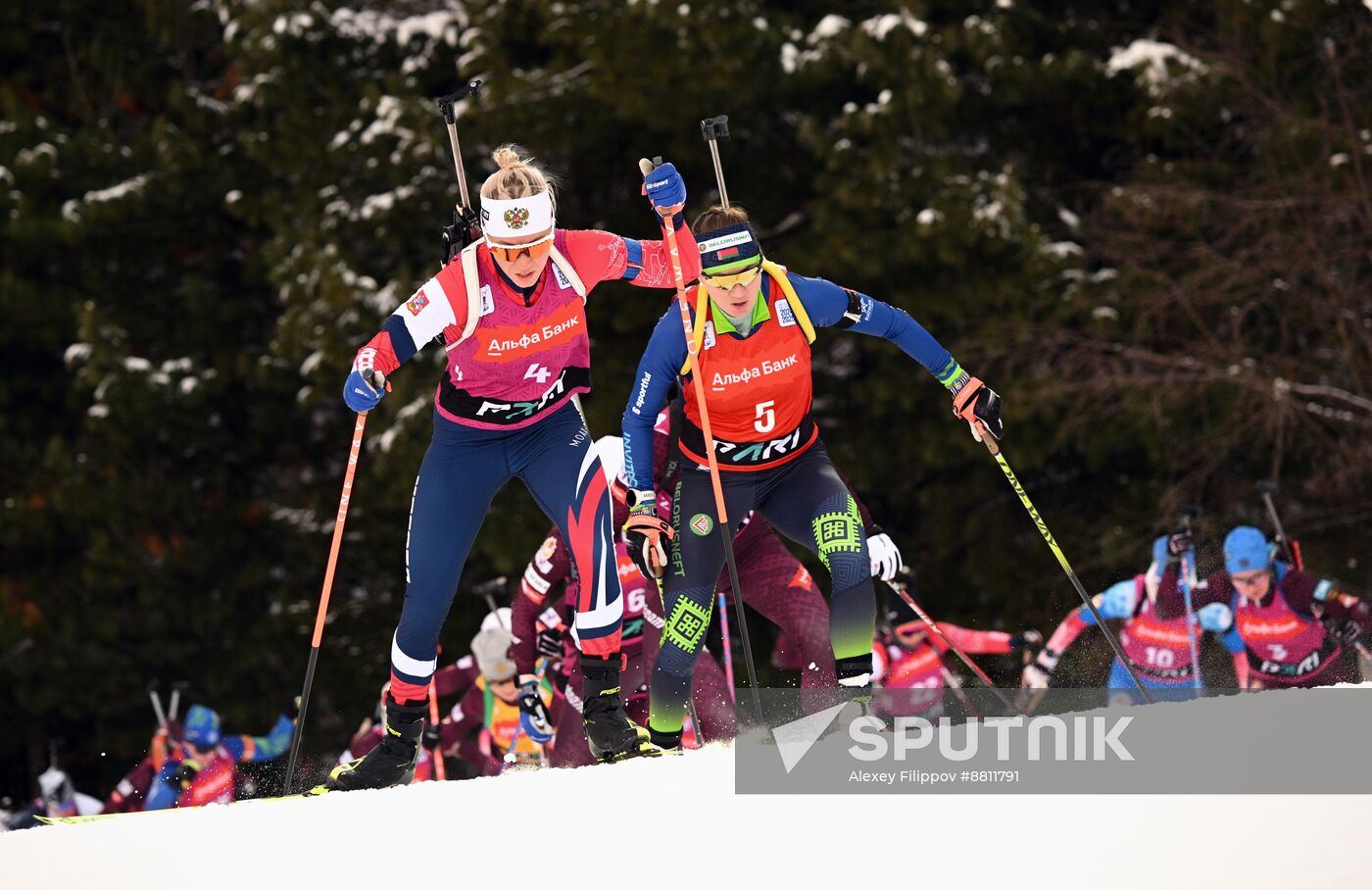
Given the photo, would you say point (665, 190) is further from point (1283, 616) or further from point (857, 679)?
point (1283, 616)

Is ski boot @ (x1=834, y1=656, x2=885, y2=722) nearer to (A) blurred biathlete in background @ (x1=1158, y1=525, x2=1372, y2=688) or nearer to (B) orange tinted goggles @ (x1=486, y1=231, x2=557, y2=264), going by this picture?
(B) orange tinted goggles @ (x1=486, y1=231, x2=557, y2=264)

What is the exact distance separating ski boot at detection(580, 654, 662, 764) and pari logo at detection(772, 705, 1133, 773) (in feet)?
2.23

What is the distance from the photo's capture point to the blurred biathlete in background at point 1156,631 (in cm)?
834

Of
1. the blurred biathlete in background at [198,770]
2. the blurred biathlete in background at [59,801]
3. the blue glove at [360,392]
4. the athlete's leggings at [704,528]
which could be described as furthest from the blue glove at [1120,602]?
the blurred biathlete in background at [59,801]

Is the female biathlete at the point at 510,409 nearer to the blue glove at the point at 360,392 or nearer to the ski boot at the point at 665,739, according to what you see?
the blue glove at the point at 360,392

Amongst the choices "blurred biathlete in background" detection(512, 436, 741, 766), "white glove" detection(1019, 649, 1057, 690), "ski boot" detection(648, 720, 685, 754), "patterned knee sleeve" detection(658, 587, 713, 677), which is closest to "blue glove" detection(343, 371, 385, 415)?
"patterned knee sleeve" detection(658, 587, 713, 677)

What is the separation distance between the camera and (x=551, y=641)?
7.66 metres

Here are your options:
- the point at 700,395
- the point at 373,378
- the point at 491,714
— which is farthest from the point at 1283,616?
the point at 373,378

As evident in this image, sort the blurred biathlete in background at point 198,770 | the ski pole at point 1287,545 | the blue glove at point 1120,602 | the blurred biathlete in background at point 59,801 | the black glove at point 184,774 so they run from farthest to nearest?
the blurred biathlete in background at point 59,801, the black glove at point 184,774, the blurred biathlete in background at point 198,770, the blue glove at point 1120,602, the ski pole at point 1287,545

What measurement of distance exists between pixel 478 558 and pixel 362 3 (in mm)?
5869

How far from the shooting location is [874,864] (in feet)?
12.8

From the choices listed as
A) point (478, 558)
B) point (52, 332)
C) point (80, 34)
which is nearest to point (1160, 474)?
point (478, 558)

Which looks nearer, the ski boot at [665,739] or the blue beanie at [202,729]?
the ski boot at [665,739]

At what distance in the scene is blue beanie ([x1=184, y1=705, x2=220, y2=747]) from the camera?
10477 mm
